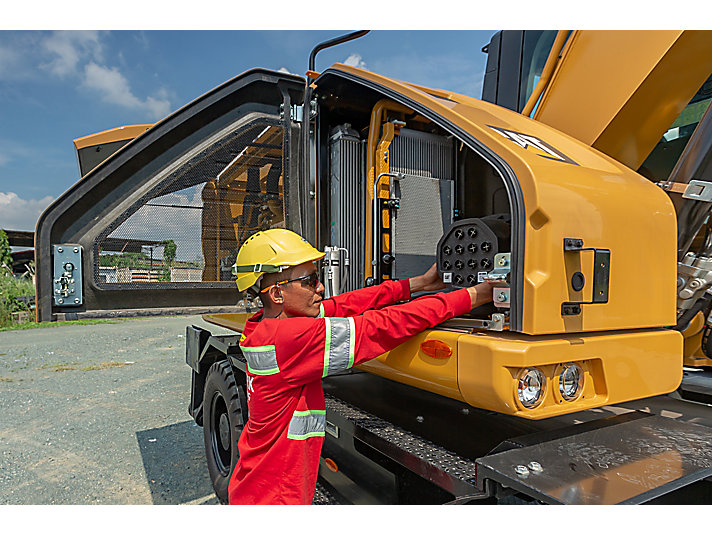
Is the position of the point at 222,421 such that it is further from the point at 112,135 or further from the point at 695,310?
the point at 112,135

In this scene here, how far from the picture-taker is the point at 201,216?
3021 mm

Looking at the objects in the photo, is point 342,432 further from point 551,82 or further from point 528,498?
point 551,82

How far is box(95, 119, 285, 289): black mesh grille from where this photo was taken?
9.25ft

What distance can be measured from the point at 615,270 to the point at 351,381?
2.03 m

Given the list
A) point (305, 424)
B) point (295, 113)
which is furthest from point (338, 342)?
point (295, 113)

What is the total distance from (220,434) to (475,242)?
99.5 inches

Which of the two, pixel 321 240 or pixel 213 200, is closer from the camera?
pixel 213 200

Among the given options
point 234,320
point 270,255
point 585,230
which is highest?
point 585,230

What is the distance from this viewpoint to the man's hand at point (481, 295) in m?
2.15

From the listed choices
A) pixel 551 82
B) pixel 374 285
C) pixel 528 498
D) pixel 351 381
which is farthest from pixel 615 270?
pixel 351 381

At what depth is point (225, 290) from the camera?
10.1 ft

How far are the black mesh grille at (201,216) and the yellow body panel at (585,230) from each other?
1048mm

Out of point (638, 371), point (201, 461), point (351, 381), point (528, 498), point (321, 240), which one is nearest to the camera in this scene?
point (528, 498)

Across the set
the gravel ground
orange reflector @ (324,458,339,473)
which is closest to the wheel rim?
the gravel ground
